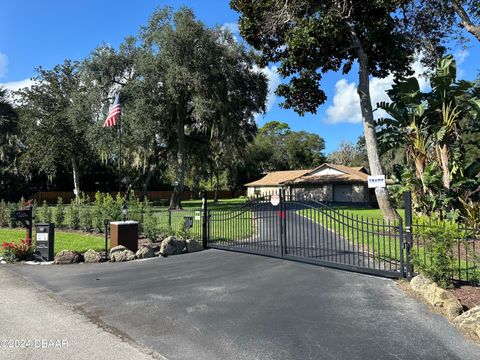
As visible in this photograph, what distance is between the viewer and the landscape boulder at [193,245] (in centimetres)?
1104

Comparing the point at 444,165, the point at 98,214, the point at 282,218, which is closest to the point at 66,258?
the point at 282,218

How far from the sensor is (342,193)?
4306cm

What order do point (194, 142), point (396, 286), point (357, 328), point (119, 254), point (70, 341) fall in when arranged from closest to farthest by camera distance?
1. point (70, 341)
2. point (357, 328)
3. point (396, 286)
4. point (119, 254)
5. point (194, 142)

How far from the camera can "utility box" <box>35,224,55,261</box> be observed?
984 centimetres

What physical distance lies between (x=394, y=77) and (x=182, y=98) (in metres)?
15.9

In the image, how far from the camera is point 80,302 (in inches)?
247

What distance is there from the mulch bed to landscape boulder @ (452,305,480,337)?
0.71 m

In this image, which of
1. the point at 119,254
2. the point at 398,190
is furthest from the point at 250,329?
the point at 398,190

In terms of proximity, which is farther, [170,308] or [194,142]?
[194,142]

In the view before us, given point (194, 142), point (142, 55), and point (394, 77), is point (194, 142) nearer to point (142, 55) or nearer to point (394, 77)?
point (142, 55)

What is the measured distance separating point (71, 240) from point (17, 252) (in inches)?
137

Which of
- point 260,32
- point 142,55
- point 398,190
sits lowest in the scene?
point 398,190

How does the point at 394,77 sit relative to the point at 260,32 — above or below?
below

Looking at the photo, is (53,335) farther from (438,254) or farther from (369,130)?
(369,130)
